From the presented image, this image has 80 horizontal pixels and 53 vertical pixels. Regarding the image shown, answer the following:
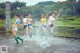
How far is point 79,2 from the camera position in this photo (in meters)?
2.47

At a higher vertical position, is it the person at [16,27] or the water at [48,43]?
the person at [16,27]

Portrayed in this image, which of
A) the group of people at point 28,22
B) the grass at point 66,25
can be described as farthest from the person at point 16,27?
the grass at point 66,25

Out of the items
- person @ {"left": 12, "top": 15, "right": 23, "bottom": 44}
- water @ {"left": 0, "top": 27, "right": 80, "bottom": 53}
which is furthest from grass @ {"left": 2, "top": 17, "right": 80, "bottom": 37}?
person @ {"left": 12, "top": 15, "right": 23, "bottom": 44}

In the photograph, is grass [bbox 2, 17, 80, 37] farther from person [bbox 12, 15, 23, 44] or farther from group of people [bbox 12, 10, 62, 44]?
person [bbox 12, 15, 23, 44]

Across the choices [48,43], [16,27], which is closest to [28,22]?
[16,27]

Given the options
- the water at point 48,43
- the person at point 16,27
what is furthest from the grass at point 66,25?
the person at point 16,27

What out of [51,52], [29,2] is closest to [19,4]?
[29,2]

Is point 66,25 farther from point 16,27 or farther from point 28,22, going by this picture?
point 16,27

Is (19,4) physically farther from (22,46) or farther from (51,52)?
(51,52)

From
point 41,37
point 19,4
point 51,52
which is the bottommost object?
point 51,52

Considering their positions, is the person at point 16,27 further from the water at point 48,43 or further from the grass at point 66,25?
the grass at point 66,25

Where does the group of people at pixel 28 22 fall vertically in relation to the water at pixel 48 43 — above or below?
above

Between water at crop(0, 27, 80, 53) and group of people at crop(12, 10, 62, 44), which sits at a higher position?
group of people at crop(12, 10, 62, 44)

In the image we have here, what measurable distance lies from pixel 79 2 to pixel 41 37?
21.0 inches
